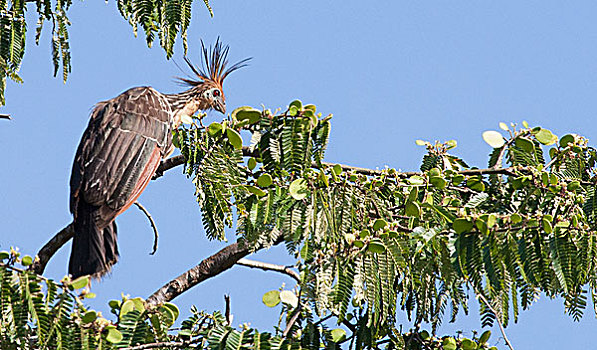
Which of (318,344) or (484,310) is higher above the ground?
(484,310)

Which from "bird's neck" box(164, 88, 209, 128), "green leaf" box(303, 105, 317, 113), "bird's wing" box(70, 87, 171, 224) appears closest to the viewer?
"green leaf" box(303, 105, 317, 113)

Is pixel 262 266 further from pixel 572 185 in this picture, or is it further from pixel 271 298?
pixel 572 185

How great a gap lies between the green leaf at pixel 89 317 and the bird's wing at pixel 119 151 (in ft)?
5.52

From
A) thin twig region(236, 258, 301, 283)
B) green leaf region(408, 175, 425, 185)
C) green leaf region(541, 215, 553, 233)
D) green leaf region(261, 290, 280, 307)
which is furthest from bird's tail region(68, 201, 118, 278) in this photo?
green leaf region(541, 215, 553, 233)

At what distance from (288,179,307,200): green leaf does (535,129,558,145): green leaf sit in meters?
1.21

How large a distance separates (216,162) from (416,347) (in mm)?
1263

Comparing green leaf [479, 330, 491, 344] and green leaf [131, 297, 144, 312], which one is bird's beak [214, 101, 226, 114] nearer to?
green leaf [131, 297, 144, 312]

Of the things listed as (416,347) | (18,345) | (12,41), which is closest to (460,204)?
(416,347)

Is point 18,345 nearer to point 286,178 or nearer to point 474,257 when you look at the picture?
point 286,178

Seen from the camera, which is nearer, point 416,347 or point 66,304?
point 66,304

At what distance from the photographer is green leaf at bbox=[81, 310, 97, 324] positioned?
2801 mm

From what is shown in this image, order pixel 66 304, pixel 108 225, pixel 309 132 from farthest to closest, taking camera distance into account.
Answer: pixel 108 225
pixel 309 132
pixel 66 304

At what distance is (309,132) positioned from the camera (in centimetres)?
303

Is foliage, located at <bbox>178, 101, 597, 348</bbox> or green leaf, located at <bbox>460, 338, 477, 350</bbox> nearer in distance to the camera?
foliage, located at <bbox>178, 101, 597, 348</bbox>
